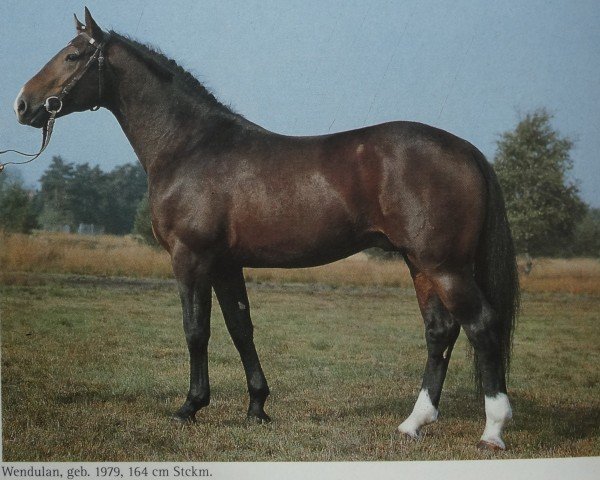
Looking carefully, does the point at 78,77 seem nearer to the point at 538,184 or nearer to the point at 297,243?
the point at 297,243

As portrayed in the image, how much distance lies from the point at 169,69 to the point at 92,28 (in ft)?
1.38

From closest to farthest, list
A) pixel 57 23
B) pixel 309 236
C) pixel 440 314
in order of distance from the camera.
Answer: pixel 309 236, pixel 440 314, pixel 57 23

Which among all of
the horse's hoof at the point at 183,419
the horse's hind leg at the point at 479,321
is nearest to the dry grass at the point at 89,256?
the horse's hoof at the point at 183,419

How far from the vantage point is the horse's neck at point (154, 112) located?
10.1 ft

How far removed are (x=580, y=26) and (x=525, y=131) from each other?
0.74 meters

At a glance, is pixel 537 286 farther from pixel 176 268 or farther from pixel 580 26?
pixel 176 268

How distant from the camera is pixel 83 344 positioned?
3316 millimetres

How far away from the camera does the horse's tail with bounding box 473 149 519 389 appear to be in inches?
111

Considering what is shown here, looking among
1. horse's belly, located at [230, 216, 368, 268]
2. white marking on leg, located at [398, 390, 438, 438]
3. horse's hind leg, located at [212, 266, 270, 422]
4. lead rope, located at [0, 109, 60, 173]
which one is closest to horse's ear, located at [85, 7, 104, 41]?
lead rope, located at [0, 109, 60, 173]

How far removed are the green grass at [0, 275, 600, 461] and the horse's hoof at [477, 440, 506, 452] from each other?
60 mm

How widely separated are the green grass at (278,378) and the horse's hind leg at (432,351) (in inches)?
4.8

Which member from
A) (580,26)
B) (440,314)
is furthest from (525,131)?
(440,314)

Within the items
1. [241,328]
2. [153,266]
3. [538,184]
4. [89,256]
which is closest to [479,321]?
[241,328]

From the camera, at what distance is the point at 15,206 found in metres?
3.33
